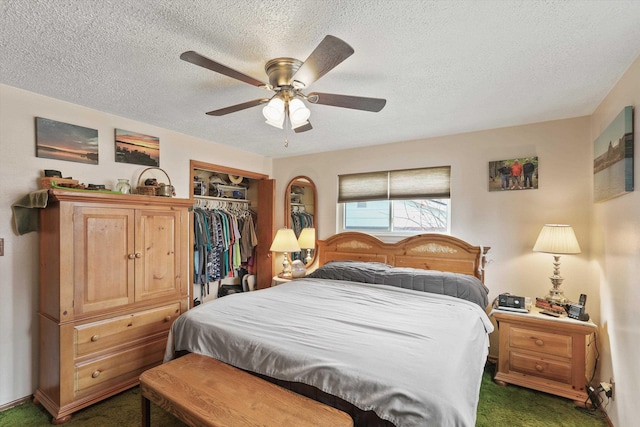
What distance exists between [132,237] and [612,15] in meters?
3.36

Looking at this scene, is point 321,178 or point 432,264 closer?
point 432,264

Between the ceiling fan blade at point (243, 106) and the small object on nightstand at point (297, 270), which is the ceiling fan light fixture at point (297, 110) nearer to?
the ceiling fan blade at point (243, 106)

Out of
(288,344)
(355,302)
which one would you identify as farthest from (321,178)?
(288,344)

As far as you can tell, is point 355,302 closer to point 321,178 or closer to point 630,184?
point 630,184

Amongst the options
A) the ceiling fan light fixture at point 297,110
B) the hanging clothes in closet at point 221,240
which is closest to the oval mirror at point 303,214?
the hanging clothes in closet at point 221,240

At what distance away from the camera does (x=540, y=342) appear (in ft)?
7.79

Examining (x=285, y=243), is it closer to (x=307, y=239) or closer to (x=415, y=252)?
(x=307, y=239)

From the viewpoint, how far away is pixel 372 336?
66.3 inches

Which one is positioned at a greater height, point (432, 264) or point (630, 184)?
point (630, 184)

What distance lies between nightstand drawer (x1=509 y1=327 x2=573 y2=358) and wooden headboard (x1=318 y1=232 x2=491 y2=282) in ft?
1.99

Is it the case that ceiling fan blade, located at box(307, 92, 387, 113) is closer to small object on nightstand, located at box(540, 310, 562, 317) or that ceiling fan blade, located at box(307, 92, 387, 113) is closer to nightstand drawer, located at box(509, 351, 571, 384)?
small object on nightstand, located at box(540, 310, 562, 317)

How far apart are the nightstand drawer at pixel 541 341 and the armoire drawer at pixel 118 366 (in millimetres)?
3094

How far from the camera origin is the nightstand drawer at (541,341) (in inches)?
90.5

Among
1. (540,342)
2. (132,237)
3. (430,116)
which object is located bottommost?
(540,342)
